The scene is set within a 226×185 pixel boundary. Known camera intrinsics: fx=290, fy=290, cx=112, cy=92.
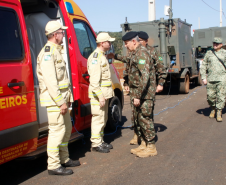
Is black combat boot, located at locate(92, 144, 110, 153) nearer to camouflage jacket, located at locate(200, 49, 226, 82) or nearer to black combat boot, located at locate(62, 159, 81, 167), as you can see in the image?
black combat boot, located at locate(62, 159, 81, 167)

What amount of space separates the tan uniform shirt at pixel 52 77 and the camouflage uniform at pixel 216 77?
4.22 meters

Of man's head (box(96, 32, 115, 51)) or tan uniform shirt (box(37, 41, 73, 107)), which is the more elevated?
man's head (box(96, 32, 115, 51))

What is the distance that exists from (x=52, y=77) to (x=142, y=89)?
4.74ft

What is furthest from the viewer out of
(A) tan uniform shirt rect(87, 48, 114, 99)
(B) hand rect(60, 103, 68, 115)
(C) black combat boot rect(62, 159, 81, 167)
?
(A) tan uniform shirt rect(87, 48, 114, 99)

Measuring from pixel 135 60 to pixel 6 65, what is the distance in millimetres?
1962

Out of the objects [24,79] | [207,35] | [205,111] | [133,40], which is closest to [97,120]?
[133,40]

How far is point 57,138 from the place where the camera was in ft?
12.4

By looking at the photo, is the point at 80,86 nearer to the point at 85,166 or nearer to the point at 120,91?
the point at 85,166

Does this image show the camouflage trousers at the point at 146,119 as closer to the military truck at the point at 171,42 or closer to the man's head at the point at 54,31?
the man's head at the point at 54,31

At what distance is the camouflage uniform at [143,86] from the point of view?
4.37 meters

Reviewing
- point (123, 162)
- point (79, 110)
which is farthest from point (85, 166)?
point (79, 110)

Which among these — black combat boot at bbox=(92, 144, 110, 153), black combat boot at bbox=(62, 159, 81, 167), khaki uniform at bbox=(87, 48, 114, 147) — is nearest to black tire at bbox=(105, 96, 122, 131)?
khaki uniform at bbox=(87, 48, 114, 147)

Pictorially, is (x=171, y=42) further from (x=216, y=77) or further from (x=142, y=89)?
(x=142, y=89)

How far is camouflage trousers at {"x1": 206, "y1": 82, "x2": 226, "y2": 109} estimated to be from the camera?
22.6 feet
